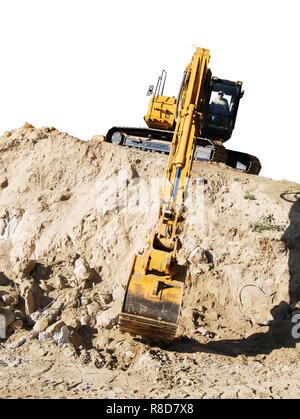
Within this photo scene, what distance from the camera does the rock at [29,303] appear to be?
903 centimetres

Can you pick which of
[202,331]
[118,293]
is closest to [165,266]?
[202,331]

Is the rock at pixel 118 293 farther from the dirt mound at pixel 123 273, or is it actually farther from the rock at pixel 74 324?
the rock at pixel 74 324

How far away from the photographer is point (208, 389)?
677 centimetres

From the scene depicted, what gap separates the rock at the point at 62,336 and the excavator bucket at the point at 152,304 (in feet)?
4.00

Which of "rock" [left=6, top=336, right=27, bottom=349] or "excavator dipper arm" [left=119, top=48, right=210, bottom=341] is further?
"rock" [left=6, top=336, right=27, bottom=349]

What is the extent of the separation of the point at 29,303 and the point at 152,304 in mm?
3019

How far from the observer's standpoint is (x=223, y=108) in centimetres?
1320

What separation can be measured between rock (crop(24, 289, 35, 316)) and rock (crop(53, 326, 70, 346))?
1131 mm

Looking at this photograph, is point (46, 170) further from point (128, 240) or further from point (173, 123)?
point (173, 123)

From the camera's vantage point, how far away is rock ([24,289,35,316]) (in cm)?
903

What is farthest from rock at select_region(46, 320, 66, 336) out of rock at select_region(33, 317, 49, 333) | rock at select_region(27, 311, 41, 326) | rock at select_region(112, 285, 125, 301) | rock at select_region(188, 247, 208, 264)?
rock at select_region(188, 247, 208, 264)

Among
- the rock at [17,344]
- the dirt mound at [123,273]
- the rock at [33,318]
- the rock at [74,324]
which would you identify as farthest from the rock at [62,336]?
the rock at [33,318]

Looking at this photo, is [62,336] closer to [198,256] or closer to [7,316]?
[7,316]

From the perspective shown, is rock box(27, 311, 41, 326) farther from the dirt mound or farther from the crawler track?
the crawler track
